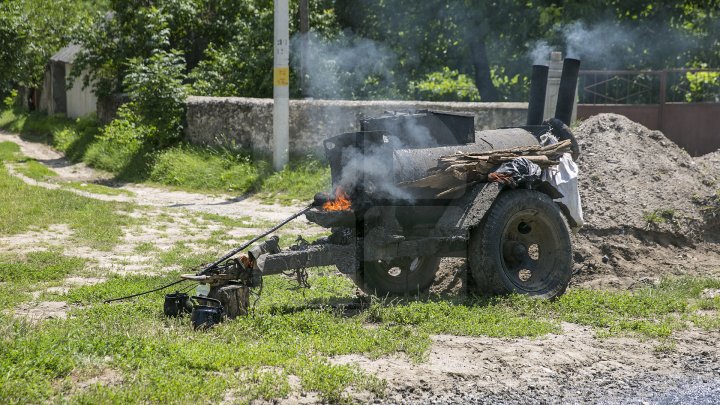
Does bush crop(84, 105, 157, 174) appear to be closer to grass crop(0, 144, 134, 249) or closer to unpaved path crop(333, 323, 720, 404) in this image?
grass crop(0, 144, 134, 249)

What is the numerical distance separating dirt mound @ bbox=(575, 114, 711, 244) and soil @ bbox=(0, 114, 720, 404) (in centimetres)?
1

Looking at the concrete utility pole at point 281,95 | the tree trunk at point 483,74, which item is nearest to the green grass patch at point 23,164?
the concrete utility pole at point 281,95

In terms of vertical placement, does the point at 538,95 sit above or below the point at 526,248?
above

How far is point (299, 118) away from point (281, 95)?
2.24 feet

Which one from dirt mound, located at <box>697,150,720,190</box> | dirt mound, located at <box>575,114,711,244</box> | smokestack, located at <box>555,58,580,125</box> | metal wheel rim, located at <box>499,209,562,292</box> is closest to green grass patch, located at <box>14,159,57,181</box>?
dirt mound, located at <box>575,114,711,244</box>

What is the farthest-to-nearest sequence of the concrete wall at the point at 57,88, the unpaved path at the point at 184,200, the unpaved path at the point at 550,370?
1. the concrete wall at the point at 57,88
2. the unpaved path at the point at 184,200
3. the unpaved path at the point at 550,370

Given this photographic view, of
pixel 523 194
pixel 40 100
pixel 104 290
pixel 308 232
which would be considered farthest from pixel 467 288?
pixel 40 100

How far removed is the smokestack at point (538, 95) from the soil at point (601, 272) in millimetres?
1430

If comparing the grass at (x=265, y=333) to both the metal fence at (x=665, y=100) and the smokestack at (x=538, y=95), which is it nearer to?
the smokestack at (x=538, y=95)

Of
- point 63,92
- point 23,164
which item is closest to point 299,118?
point 23,164

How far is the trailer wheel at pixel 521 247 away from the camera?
8.24 metres

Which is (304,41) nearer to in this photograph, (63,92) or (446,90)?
(446,90)

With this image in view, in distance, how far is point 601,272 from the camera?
999 cm

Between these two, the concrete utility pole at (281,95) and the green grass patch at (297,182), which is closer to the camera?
the green grass patch at (297,182)
